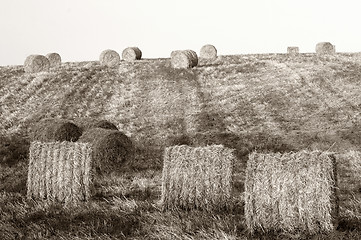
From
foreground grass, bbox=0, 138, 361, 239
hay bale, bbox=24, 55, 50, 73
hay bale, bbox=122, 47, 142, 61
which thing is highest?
hay bale, bbox=122, 47, 142, 61

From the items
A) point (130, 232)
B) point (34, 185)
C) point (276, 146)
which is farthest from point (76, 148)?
point (276, 146)

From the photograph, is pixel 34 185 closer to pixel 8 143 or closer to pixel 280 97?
pixel 8 143

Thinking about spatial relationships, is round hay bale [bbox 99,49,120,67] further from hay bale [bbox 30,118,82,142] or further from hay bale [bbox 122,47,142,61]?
hay bale [bbox 30,118,82,142]

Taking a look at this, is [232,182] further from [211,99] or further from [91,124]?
[211,99]

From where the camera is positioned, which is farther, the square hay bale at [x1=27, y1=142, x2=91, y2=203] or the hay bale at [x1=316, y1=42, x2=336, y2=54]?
the hay bale at [x1=316, y1=42, x2=336, y2=54]

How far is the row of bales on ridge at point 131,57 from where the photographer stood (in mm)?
38125

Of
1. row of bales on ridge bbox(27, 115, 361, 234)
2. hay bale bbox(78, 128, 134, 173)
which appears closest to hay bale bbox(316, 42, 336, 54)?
row of bales on ridge bbox(27, 115, 361, 234)

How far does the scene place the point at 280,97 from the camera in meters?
28.7

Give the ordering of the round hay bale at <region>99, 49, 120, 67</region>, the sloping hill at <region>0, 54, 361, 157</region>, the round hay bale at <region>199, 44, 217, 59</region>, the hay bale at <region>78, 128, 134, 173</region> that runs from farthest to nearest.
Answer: the round hay bale at <region>199, 44, 217, 59</region> → the round hay bale at <region>99, 49, 120, 67</region> → the sloping hill at <region>0, 54, 361, 157</region> → the hay bale at <region>78, 128, 134, 173</region>

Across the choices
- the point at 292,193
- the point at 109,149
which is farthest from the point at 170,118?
the point at 292,193

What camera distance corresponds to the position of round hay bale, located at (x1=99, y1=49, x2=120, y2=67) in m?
40.6

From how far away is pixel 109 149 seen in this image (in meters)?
15.9

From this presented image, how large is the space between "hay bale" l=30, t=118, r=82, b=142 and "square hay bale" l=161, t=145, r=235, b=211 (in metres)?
8.37

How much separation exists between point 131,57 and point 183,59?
714 cm
